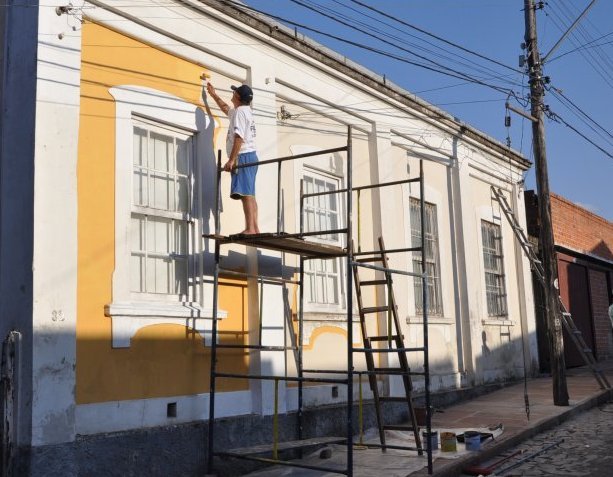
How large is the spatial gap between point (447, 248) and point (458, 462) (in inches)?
222

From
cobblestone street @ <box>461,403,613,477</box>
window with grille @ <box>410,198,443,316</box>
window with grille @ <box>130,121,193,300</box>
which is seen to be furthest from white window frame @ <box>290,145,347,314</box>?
cobblestone street @ <box>461,403,613,477</box>

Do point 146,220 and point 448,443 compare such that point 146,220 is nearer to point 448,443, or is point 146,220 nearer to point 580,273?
A: point 448,443

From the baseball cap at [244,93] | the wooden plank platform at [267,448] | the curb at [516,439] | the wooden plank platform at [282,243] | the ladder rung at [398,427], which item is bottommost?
the curb at [516,439]

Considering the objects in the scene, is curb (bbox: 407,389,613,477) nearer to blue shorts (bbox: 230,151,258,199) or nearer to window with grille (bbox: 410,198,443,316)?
window with grille (bbox: 410,198,443,316)

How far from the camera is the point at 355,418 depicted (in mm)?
9547

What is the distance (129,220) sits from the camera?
6949mm

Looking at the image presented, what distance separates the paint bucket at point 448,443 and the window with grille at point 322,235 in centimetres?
231

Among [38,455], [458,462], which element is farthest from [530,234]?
[38,455]

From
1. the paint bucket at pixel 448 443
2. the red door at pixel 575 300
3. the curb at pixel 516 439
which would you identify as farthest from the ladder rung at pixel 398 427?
the red door at pixel 575 300

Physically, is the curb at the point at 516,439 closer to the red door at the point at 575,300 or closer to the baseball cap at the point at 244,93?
the baseball cap at the point at 244,93

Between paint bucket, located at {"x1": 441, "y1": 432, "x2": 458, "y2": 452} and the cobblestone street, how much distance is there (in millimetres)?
381

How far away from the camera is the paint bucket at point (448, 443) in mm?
8383

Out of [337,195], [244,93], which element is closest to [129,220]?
[244,93]

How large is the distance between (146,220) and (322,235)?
2.95 metres
